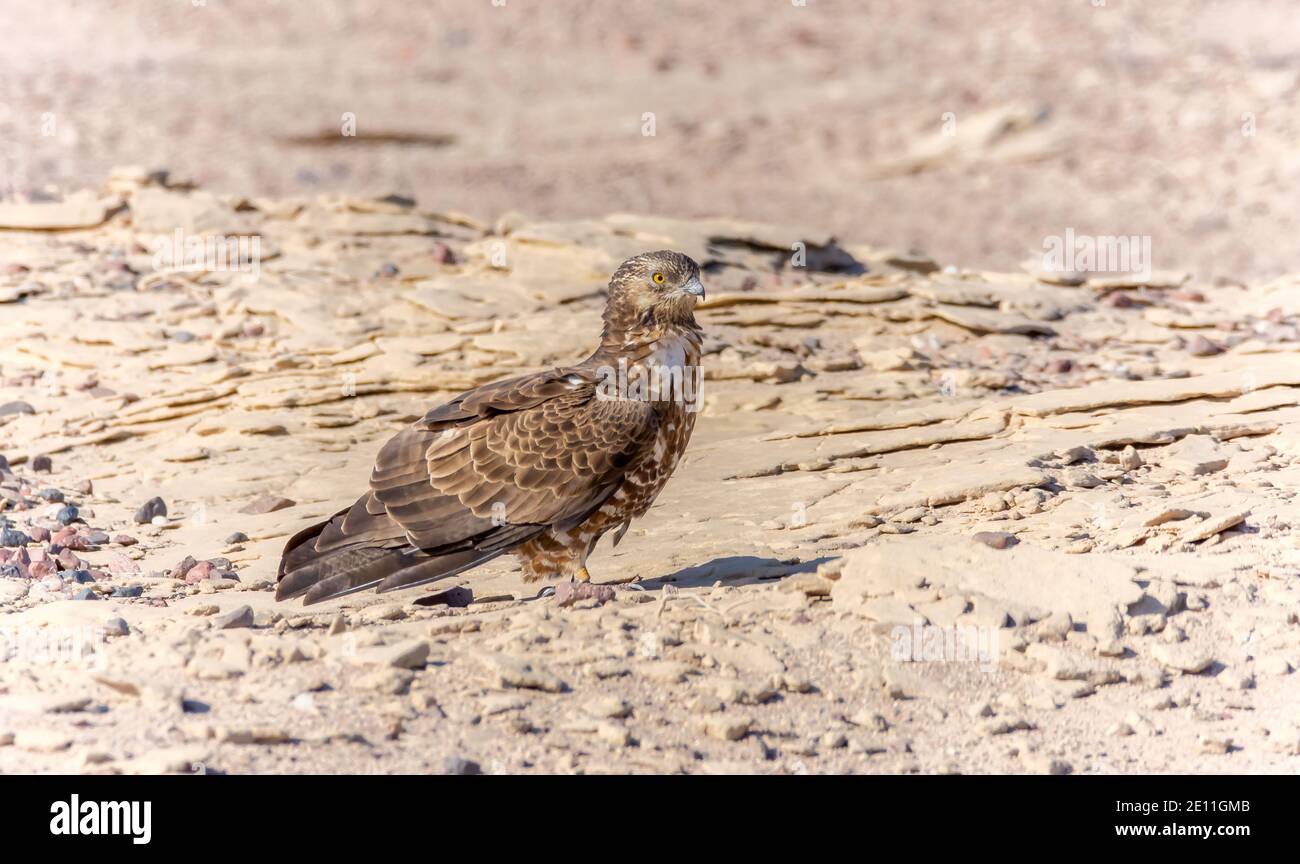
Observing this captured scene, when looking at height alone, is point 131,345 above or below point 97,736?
above

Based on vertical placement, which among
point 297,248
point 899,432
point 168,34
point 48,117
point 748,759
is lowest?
point 748,759

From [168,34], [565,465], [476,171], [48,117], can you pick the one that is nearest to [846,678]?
[565,465]

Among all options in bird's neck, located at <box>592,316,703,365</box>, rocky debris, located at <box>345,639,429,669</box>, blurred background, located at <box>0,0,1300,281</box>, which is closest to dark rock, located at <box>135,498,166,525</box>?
bird's neck, located at <box>592,316,703,365</box>

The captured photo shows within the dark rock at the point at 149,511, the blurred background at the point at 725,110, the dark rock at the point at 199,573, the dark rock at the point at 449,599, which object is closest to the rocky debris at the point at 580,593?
the dark rock at the point at 449,599

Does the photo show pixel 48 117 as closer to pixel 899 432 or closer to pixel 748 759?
pixel 899 432

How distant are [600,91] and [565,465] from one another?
56.5 ft

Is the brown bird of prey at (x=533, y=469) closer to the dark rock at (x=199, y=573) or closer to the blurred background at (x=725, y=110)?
the dark rock at (x=199, y=573)

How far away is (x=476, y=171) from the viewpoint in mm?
19969

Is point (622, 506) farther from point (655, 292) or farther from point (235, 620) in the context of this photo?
point (235, 620)

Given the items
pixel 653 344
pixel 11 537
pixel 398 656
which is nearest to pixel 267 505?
pixel 11 537

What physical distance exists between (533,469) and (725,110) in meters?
16.9

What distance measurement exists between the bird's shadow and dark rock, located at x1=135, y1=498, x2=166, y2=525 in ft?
12.3

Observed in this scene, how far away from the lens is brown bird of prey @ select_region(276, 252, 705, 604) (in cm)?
653

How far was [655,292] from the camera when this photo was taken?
6961 mm
